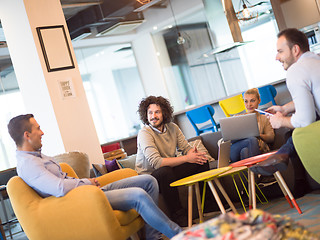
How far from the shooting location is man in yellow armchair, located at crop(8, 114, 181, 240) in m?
3.02

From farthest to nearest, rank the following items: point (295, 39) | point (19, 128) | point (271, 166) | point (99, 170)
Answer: point (99, 170)
point (19, 128)
point (295, 39)
point (271, 166)

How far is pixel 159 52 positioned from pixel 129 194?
881 centimetres

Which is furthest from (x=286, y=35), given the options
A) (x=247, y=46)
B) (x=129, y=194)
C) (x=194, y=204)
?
(x=247, y=46)

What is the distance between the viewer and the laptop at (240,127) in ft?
14.1

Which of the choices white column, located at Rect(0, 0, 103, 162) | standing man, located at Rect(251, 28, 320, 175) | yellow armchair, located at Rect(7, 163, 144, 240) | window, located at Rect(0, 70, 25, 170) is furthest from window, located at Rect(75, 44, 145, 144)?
standing man, located at Rect(251, 28, 320, 175)

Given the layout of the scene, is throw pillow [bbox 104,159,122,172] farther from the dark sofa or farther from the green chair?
the green chair

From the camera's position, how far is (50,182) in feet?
10.1

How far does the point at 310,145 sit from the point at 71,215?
5.08 ft

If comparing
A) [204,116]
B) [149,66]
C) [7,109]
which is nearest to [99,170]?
[204,116]

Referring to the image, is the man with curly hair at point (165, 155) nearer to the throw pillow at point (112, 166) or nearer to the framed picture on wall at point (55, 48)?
the throw pillow at point (112, 166)

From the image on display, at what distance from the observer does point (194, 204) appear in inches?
166

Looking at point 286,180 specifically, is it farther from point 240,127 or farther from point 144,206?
point 144,206

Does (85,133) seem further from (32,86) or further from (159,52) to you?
(159,52)

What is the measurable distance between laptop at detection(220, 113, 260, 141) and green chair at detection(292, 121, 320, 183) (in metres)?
1.50
